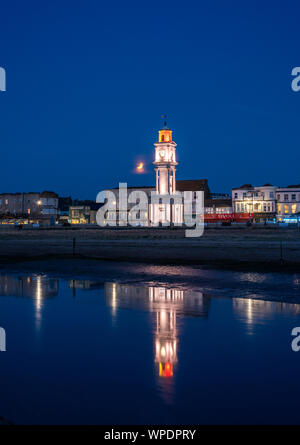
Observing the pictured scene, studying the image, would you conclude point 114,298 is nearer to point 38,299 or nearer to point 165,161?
point 38,299

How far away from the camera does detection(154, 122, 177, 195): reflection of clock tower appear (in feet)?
355

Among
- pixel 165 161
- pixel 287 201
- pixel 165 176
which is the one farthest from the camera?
pixel 287 201

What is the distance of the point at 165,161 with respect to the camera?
10756 centimetres

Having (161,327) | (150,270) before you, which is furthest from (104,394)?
(150,270)

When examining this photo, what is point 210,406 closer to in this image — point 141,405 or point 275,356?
point 141,405

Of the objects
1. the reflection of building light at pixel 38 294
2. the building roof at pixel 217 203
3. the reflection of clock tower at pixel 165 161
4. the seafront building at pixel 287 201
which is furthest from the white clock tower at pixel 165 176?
the reflection of building light at pixel 38 294

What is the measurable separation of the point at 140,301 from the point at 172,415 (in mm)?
7279

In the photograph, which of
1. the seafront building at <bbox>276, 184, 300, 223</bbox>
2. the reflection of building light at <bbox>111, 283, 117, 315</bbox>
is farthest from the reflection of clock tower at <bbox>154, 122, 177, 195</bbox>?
the reflection of building light at <bbox>111, 283, 117, 315</bbox>

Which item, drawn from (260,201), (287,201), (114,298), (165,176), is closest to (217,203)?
(260,201)

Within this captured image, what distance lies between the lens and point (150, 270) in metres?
19.8

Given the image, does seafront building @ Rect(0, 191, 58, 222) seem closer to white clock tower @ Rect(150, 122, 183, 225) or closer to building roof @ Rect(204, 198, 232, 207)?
white clock tower @ Rect(150, 122, 183, 225)

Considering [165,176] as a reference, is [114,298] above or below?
below

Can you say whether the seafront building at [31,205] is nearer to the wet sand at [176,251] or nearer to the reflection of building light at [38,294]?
the wet sand at [176,251]

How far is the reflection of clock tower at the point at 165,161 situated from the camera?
10825cm
